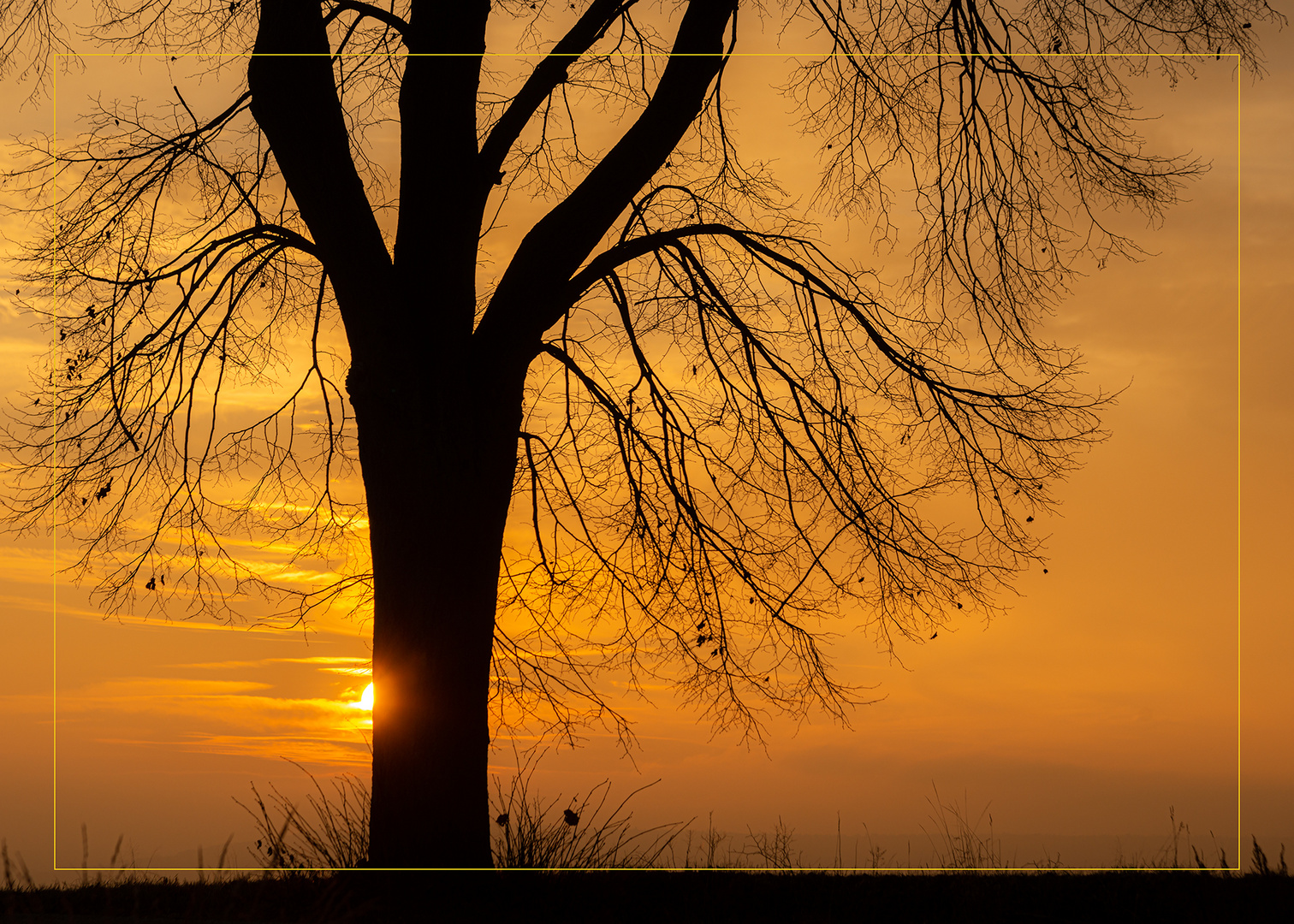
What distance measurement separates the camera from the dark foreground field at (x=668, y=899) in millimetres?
5582

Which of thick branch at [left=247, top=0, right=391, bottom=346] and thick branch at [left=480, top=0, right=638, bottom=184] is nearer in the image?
thick branch at [left=247, top=0, right=391, bottom=346]

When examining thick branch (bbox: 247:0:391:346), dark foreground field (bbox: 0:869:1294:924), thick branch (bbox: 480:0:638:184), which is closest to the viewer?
dark foreground field (bbox: 0:869:1294:924)

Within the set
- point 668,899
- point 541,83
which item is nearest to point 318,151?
point 541,83

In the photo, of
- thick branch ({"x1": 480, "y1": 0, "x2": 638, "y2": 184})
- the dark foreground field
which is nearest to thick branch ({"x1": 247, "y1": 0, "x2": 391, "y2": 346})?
thick branch ({"x1": 480, "y1": 0, "x2": 638, "y2": 184})

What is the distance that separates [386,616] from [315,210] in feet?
8.11

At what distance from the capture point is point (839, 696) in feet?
24.1

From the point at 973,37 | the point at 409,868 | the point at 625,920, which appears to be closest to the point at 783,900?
the point at 625,920

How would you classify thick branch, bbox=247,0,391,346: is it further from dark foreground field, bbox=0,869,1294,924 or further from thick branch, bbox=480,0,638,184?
dark foreground field, bbox=0,869,1294,924

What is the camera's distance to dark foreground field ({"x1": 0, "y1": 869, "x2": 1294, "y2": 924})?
5.58 m

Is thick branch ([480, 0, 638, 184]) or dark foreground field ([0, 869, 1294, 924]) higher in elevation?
thick branch ([480, 0, 638, 184])

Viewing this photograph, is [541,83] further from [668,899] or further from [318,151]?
[668,899]

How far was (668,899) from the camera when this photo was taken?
6000 millimetres

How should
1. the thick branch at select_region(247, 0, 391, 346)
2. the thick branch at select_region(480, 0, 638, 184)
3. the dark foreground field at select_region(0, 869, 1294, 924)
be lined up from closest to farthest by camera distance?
1. the dark foreground field at select_region(0, 869, 1294, 924)
2. the thick branch at select_region(247, 0, 391, 346)
3. the thick branch at select_region(480, 0, 638, 184)

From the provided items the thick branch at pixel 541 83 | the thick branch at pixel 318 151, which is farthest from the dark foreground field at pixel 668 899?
→ the thick branch at pixel 541 83
